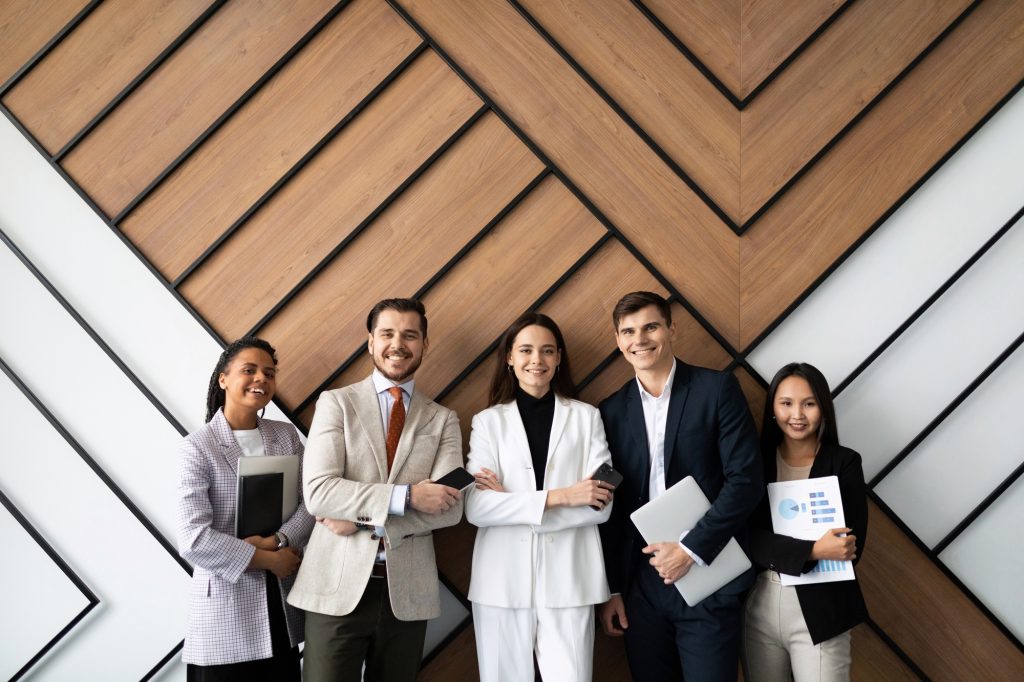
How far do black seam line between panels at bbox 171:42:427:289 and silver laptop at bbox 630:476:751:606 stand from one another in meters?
2.07

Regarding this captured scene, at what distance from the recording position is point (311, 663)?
7.03 feet

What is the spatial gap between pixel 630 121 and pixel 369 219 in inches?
49.4

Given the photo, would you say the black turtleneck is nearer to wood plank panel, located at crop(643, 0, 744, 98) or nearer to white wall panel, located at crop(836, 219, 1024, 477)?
white wall panel, located at crop(836, 219, 1024, 477)

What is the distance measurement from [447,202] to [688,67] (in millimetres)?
1264

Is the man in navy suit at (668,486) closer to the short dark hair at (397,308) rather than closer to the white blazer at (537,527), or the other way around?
the white blazer at (537,527)

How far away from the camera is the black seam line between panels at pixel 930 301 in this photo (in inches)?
108

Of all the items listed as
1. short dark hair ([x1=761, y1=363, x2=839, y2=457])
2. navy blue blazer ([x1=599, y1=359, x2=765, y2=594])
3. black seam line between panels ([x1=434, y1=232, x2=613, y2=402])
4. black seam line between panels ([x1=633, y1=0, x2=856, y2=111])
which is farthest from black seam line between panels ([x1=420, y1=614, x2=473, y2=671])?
black seam line between panels ([x1=633, y1=0, x2=856, y2=111])

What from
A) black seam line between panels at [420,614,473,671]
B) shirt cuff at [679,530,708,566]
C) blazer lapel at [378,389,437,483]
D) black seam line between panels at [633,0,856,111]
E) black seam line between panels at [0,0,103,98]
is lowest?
shirt cuff at [679,530,708,566]

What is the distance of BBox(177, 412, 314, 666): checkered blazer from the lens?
2.08 m

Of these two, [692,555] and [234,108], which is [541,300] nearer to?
[692,555]

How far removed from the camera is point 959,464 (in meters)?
2.73

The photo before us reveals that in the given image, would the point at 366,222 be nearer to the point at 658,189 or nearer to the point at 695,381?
the point at 658,189

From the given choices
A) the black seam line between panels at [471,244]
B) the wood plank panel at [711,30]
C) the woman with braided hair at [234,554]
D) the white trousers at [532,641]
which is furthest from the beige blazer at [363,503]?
the wood plank panel at [711,30]

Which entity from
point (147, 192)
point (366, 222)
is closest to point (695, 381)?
point (366, 222)
